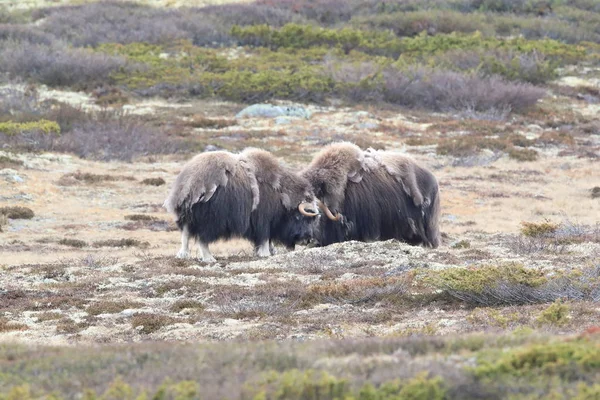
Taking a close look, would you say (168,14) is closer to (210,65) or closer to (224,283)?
(210,65)

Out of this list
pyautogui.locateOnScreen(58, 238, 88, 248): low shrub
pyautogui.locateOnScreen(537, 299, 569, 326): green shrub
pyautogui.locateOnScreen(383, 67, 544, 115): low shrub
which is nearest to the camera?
pyautogui.locateOnScreen(537, 299, 569, 326): green shrub

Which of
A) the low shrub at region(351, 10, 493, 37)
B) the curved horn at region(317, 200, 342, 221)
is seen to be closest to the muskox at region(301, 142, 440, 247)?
the curved horn at region(317, 200, 342, 221)

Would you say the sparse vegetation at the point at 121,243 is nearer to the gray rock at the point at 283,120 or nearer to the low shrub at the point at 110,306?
the low shrub at the point at 110,306

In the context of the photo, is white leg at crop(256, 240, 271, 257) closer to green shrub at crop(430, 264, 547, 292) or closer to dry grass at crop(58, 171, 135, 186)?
green shrub at crop(430, 264, 547, 292)

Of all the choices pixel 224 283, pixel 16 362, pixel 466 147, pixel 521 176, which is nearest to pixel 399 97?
pixel 466 147

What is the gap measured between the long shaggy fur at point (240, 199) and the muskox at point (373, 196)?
27 cm

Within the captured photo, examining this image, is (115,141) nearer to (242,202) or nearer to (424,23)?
(242,202)

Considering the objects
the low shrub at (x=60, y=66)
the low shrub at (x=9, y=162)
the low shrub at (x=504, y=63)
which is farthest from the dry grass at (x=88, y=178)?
the low shrub at (x=504, y=63)

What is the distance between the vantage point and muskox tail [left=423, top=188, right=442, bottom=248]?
10219 millimetres

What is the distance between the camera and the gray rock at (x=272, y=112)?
22.5m

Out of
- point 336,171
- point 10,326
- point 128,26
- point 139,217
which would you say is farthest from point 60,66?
point 10,326

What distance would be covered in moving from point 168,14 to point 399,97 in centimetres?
1463

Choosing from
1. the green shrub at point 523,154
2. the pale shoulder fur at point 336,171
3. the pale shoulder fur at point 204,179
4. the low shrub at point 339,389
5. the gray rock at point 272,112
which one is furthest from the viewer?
the gray rock at point 272,112

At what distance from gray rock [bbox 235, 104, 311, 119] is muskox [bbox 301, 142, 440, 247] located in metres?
12.3
